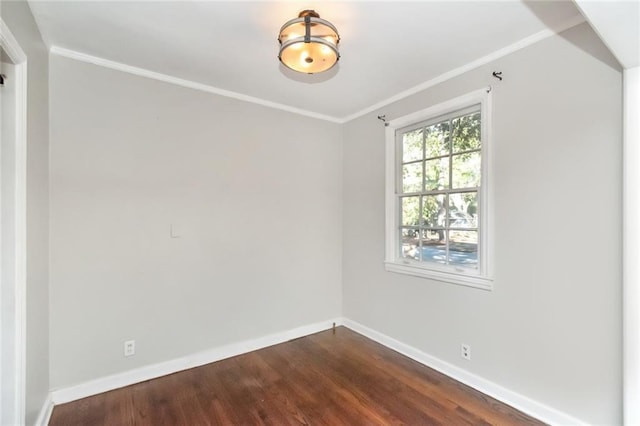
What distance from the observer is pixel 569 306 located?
196 centimetres

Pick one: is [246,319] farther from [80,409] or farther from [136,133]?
[136,133]

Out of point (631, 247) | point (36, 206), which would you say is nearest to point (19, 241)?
point (36, 206)

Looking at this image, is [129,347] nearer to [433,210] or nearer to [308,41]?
[308,41]

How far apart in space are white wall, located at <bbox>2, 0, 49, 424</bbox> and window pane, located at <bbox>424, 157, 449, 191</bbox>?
9.68 feet

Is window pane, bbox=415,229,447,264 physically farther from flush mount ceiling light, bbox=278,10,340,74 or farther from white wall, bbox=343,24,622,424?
flush mount ceiling light, bbox=278,10,340,74

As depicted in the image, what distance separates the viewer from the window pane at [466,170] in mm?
2537

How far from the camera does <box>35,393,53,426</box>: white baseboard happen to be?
1.92 m

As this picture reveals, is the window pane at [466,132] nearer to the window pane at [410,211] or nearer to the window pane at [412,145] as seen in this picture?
the window pane at [412,145]

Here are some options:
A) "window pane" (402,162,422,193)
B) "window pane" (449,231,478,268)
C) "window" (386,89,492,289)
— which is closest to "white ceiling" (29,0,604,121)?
"window" (386,89,492,289)

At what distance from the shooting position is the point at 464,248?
103 inches

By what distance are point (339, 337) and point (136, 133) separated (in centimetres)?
284

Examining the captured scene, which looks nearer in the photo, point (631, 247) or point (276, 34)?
point (631, 247)

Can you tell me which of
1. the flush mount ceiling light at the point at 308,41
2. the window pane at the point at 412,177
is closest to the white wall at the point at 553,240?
the window pane at the point at 412,177

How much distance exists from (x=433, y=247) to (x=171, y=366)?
8.45 ft
